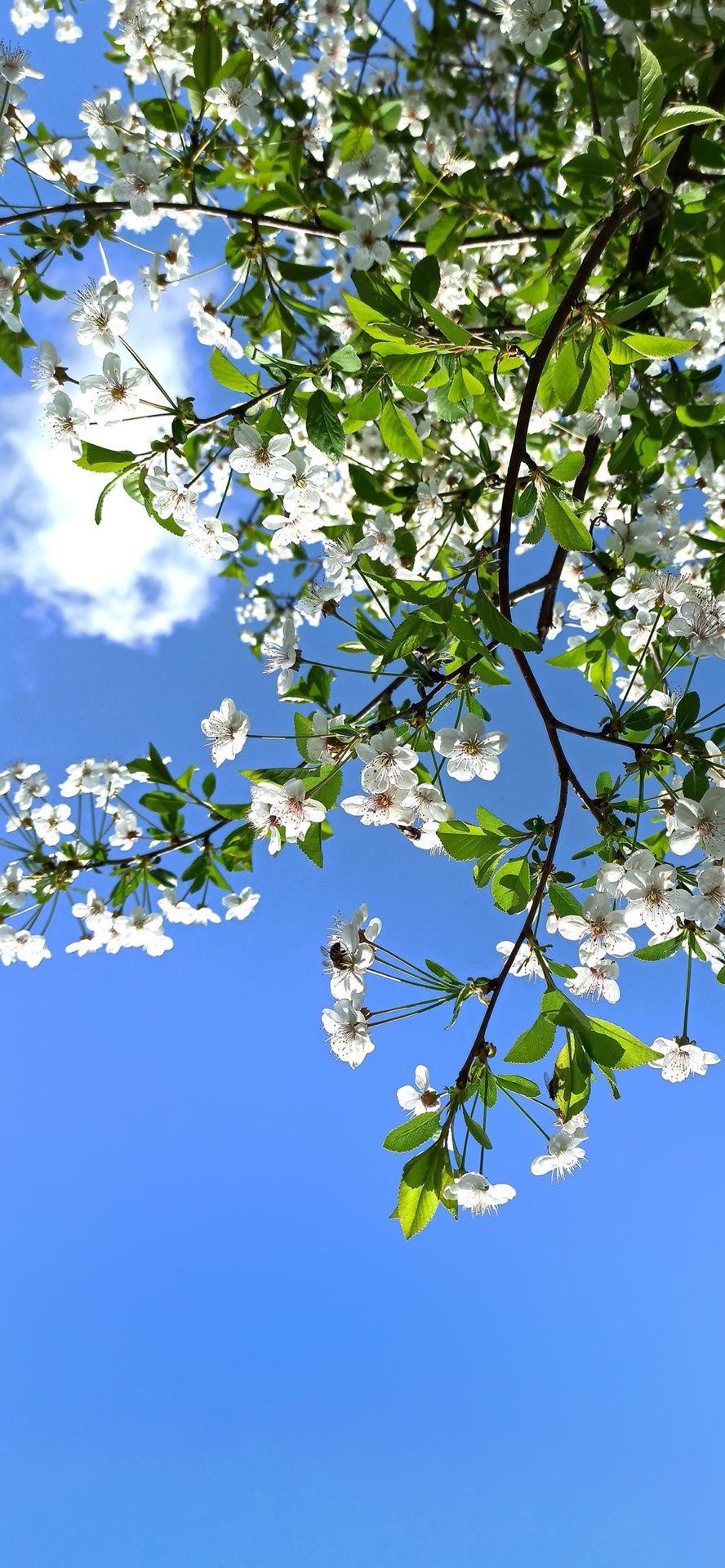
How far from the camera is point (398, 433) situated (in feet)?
4.75

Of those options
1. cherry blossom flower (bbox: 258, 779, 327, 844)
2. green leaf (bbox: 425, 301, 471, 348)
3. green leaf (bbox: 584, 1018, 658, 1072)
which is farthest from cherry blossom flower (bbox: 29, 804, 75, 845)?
green leaf (bbox: 425, 301, 471, 348)

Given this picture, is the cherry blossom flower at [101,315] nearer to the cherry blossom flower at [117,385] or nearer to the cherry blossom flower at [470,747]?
the cherry blossom flower at [117,385]

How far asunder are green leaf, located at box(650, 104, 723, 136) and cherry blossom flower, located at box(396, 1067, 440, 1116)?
1.42 metres

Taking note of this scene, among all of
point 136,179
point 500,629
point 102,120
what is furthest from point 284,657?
point 102,120

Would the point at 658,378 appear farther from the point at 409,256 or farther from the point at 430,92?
the point at 430,92

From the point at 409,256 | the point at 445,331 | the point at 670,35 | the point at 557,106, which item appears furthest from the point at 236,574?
the point at 445,331

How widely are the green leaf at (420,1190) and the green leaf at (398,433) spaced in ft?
3.71

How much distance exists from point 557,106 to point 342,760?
248 cm

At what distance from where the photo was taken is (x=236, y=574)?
11.9 ft

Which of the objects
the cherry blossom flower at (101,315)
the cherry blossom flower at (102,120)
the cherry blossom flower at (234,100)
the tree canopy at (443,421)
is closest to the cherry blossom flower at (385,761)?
the tree canopy at (443,421)

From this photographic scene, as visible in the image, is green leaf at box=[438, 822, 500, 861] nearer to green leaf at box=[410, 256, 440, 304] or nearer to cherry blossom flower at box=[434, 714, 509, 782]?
cherry blossom flower at box=[434, 714, 509, 782]

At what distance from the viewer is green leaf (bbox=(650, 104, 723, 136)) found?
100 centimetres

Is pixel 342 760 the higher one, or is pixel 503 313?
pixel 503 313

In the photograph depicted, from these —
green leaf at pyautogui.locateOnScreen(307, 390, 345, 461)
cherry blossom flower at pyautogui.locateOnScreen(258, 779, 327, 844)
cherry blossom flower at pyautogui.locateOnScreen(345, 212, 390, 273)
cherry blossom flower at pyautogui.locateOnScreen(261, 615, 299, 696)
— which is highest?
cherry blossom flower at pyautogui.locateOnScreen(345, 212, 390, 273)
